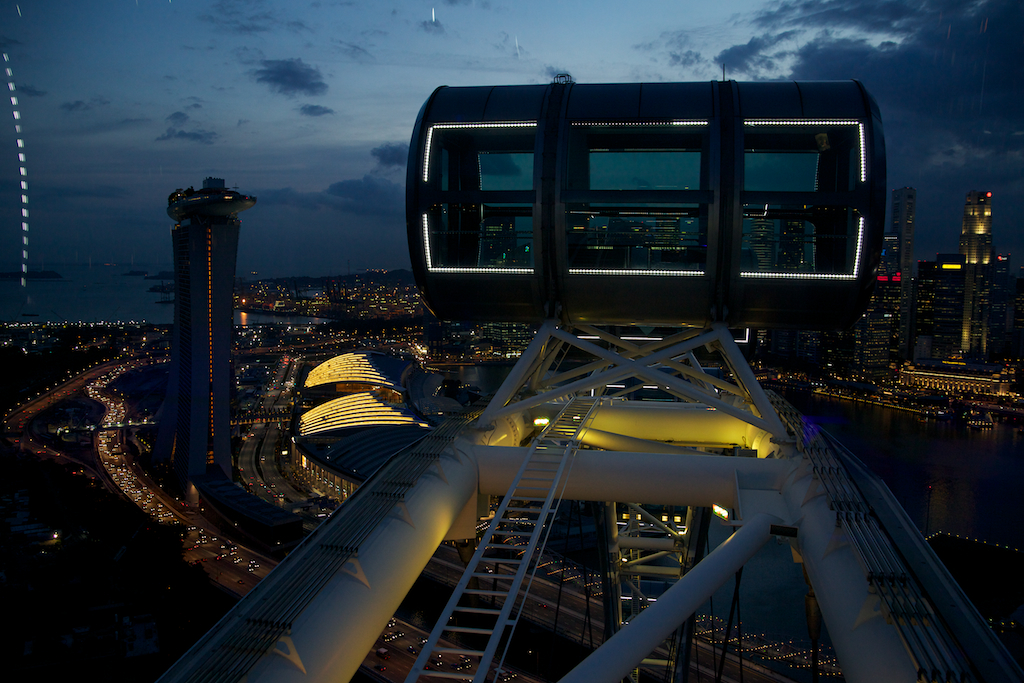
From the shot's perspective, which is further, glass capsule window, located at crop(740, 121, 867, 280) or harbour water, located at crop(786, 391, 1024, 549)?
harbour water, located at crop(786, 391, 1024, 549)

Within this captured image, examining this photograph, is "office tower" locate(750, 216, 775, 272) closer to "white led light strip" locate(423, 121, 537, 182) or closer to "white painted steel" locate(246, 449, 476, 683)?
"white led light strip" locate(423, 121, 537, 182)

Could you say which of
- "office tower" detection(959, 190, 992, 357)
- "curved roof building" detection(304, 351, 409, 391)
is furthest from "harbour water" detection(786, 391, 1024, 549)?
"office tower" detection(959, 190, 992, 357)

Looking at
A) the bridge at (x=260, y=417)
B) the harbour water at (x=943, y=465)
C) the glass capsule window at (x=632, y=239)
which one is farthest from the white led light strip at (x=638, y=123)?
the bridge at (x=260, y=417)

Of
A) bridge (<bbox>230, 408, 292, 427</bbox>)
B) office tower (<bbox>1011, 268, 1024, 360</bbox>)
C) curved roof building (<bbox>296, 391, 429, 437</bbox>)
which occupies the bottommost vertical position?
bridge (<bbox>230, 408, 292, 427</bbox>)

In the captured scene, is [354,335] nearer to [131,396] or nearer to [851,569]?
[131,396]

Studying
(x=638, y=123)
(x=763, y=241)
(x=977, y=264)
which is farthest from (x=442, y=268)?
(x=977, y=264)
